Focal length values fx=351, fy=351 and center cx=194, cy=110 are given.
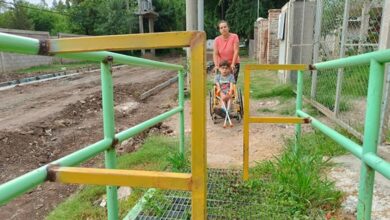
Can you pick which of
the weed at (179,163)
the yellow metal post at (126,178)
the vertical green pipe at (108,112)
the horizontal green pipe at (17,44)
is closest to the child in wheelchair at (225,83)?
the weed at (179,163)

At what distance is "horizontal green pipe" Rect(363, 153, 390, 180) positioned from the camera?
3.99 ft

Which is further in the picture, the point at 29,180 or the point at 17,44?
the point at 29,180

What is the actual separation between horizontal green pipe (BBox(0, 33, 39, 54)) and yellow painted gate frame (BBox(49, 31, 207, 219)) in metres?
0.07

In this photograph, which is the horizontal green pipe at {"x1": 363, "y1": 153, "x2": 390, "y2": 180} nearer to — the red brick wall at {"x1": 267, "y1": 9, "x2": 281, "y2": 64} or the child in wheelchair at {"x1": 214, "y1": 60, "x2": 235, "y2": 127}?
the child in wheelchair at {"x1": 214, "y1": 60, "x2": 235, "y2": 127}

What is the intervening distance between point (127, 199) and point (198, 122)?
2204mm

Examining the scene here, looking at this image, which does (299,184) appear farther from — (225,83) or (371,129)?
(225,83)

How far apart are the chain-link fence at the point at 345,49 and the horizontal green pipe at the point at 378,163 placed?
8.00ft

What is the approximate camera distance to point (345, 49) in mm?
4590

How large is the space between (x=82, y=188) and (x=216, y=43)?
3.59 metres

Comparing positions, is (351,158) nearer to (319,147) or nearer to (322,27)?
(319,147)

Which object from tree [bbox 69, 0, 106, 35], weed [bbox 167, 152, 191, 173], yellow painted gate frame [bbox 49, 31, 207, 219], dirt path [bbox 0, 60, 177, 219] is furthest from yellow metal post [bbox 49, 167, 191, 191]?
tree [bbox 69, 0, 106, 35]

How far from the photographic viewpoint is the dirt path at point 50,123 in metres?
3.74

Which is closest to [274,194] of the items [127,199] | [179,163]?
[179,163]

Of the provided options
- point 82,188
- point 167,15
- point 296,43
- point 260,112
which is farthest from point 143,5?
point 82,188
